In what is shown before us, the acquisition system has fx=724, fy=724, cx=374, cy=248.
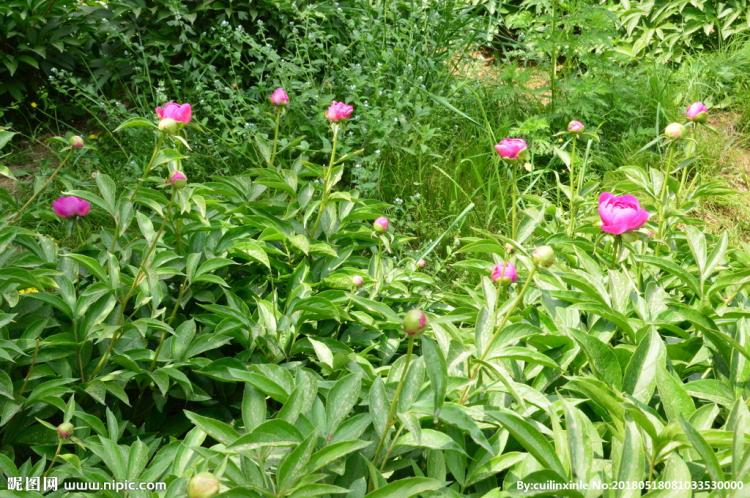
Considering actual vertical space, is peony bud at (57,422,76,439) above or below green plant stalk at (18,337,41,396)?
above

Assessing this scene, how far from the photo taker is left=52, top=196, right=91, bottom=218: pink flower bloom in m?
1.66

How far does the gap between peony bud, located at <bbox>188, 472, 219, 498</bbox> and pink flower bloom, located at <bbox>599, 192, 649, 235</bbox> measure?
940 millimetres

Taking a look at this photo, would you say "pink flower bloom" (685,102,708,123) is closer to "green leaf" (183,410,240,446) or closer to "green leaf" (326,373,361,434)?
"green leaf" (326,373,361,434)

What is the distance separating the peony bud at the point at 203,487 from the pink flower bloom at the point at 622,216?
3.09 feet

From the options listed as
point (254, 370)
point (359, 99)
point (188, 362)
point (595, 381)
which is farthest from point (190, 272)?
point (359, 99)

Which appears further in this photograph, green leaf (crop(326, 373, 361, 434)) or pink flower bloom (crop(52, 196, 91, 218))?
pink flower bloom (crop(52, 196, 91, 218))

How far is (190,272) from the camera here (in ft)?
5.39

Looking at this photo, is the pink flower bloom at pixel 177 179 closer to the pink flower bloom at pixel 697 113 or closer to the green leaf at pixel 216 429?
the green leaf at pixel 216 429

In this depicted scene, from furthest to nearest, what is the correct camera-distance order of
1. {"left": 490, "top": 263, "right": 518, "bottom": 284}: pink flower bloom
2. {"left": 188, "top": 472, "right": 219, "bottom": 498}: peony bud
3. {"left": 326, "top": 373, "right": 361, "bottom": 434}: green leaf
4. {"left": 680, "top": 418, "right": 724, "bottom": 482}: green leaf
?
{"left": 490, "top": 263, "right": 518, "bottom": 284}: pink flower bloom → {"left": 326, "top": 373, "right": 361, "bottom": 434}: green leaf → {"left": 680, "top": 418, "right": 724, "bottom": 482}: green leaf → {"left": 188, "top": 472, "right": 219, "bottom": 498}: peony bud

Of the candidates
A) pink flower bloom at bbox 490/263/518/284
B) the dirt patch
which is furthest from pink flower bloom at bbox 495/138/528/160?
the dirt patch

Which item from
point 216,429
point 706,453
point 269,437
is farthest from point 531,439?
point 216,429

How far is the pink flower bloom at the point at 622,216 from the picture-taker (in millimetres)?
1457

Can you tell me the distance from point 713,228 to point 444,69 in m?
1.32

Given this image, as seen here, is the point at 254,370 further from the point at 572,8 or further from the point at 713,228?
the point at 572,8
